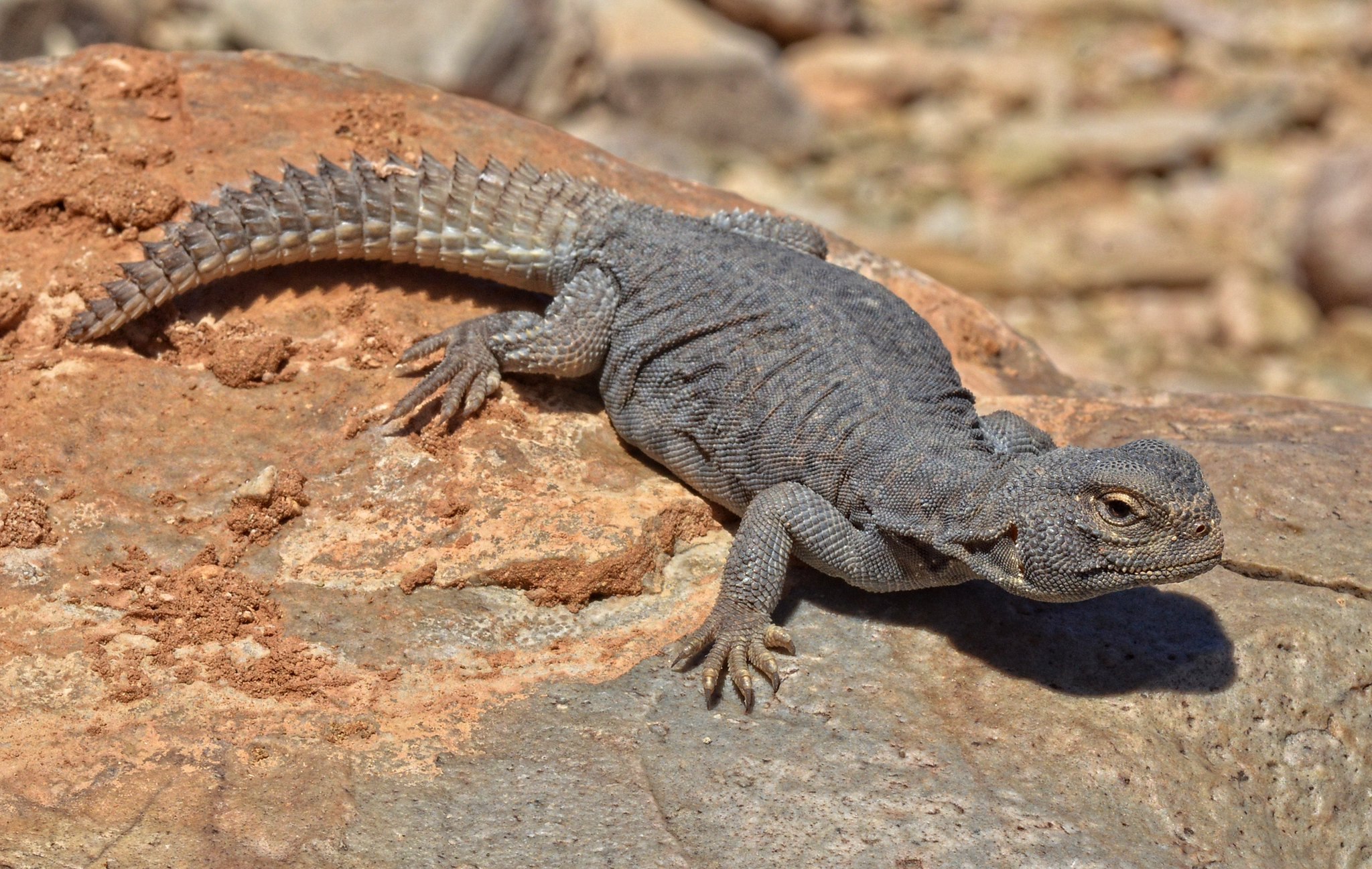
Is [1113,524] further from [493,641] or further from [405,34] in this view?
[405,34]

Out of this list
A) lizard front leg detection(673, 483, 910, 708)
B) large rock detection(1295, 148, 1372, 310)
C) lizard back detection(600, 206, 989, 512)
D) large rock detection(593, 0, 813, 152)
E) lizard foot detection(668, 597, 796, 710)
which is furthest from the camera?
large rock detection(593, 0, 813, 152)

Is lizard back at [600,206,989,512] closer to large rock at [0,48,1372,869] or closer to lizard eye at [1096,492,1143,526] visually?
large rock at [0,48,1372,869]

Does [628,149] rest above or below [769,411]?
below

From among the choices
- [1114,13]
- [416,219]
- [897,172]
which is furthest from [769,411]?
[1114,13]

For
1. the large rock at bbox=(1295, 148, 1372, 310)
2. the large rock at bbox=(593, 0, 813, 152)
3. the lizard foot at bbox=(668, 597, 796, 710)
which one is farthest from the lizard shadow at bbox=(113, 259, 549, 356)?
the large rock at bbox=(1295, 148, 1372, 310)

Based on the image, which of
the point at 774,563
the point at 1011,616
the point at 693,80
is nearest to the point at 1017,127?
the point at 693,80

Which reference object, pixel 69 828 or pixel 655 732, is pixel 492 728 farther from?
pixel 69 828
